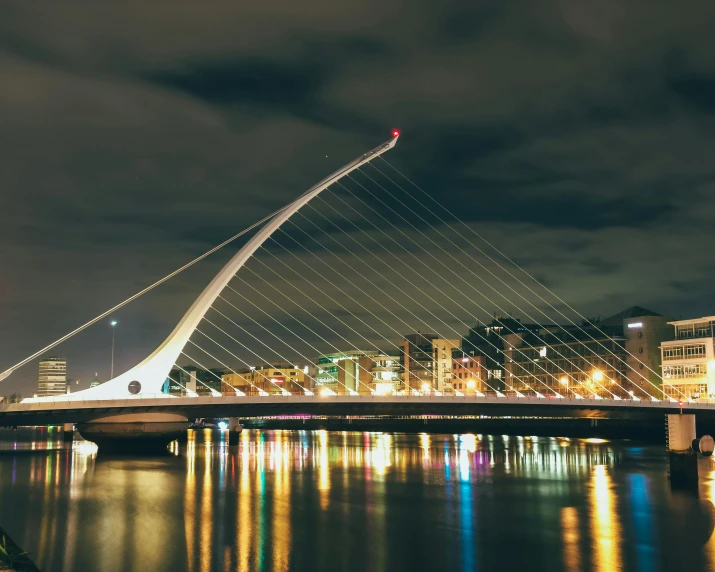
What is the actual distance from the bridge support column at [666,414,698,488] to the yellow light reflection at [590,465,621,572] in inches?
135

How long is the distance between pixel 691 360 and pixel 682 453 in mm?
52184

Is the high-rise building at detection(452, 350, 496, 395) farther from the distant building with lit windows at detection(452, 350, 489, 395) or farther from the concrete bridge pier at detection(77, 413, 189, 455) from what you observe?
the concrete bridge pier at detection(77, 413, 189, 455)

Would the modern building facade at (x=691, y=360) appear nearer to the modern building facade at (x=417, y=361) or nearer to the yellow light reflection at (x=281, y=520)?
the yellow light reflection at (x=281, y=520)

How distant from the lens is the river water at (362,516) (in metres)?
24.3

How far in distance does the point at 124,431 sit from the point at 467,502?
108 feet

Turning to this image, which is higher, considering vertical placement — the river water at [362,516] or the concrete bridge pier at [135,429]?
the concrete bridge pier at [135,429]

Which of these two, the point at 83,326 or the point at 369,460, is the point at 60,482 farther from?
the point at 369,460

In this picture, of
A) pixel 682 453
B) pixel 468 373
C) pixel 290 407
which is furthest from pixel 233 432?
pixel 468 373

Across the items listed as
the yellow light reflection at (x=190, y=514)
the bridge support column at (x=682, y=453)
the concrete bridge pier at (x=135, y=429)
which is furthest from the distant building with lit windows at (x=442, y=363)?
the bridge support column at (x=682, y=453)

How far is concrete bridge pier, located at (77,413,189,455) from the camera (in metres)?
60.6

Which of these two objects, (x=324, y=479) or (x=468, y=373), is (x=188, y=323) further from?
(x=468, y=373)

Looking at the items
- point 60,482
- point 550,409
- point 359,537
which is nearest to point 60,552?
point 359,537

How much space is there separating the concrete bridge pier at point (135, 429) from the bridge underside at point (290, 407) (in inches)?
26.7

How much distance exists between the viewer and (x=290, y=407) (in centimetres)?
6047
